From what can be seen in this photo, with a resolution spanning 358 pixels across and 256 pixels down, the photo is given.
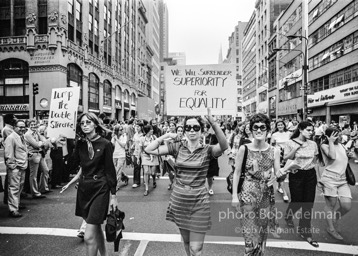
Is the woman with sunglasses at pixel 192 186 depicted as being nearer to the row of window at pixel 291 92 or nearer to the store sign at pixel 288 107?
the row of window at pixel 291 92

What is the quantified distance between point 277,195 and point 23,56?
88.3ft

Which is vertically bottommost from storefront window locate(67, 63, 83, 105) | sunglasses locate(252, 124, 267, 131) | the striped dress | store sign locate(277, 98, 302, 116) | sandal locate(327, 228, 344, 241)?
sandal locate(327, 228, 344, 241)

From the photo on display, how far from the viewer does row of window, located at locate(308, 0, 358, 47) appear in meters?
26.4

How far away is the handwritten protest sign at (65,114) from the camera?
605cm

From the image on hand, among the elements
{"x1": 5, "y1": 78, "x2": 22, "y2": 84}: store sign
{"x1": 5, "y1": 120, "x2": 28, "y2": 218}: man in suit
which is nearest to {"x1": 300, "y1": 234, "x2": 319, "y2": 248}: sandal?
{"x1": 5, "y1": 120, "x2": 28, "y2": 218}: man in suit

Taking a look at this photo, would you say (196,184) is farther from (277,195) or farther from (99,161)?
(277,195)

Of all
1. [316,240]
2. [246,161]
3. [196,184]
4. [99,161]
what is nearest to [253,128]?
[246,161]

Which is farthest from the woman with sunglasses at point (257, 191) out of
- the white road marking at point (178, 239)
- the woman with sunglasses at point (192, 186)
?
the white road marking at point (178, 239)

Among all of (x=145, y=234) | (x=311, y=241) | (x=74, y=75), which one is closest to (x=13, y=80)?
(x=74, y=75)

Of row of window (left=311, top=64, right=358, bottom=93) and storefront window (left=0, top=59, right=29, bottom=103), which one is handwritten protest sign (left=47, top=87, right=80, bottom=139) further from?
row of window (left=311, top=64, right=358, bottom=93)

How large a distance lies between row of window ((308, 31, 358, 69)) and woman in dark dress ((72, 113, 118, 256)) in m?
29.7

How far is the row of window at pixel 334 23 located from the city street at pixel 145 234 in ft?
88.9

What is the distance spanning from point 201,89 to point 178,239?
2438 millimetres

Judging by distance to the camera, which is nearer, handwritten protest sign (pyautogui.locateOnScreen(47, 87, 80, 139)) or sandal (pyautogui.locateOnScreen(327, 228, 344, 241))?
sandal (pyautogui.locateOnScreen(327, 228, 344, 241))
